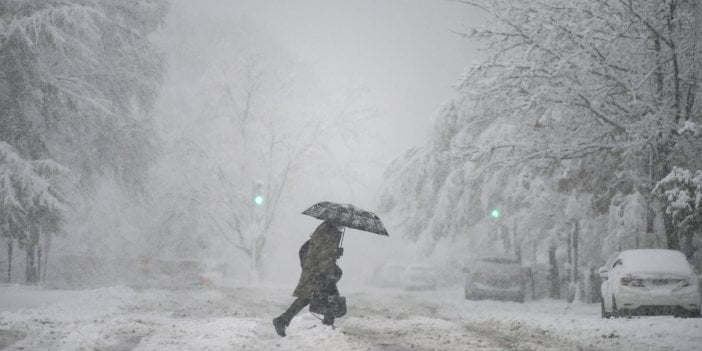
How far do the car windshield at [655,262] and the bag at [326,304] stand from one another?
21.1 feet

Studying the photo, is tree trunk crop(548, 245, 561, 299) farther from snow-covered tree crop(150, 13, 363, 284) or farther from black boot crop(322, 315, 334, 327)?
black boot crop(322, 315, 334, 327)

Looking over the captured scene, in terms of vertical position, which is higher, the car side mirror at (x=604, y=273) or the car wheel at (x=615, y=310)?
the car side mirror at (x=604, y=273)

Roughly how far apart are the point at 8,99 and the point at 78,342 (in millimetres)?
11986

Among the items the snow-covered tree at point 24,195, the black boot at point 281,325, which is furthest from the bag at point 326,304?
the snow-covered tree at point 24,195

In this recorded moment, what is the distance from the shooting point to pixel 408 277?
28.2 m

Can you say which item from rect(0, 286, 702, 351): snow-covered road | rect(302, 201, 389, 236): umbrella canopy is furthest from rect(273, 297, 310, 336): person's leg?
rect(302, 201, 389, 236): umbrella canopy

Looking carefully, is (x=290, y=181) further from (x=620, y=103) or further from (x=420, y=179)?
(x=620, y=103)

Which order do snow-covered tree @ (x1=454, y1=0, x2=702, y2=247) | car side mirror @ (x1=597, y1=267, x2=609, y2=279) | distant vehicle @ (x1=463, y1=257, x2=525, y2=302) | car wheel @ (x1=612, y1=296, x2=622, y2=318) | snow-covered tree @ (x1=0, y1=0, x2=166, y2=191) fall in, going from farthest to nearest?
distant vehicle @ (x1=463, y1=257, x2=525, y2=302) < snow-covered tree @ (x1=0, y1=0, x2=166, y2=191) < snow-covered tree @ (x1=454, y1=0, x2=702, y2=247) < car side mirror @ (x1=597, y1=267, x2=609, y2=279) < car wheel @ (x1=612, y1=296, x2=622, y2=318)

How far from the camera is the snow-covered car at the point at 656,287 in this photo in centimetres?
1238

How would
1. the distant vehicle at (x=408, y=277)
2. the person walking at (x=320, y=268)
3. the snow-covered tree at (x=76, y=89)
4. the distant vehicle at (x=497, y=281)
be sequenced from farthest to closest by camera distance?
1. the distant vehicle at (x=408, y=277)
2. the distant vehicle at (x=497, y=281)
3. the snow-covered tree at (x=76, y=89)
4. the person walking at (x=320, y=268)

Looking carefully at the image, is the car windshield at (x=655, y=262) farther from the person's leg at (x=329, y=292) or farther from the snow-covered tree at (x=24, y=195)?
the snow-covered tree at (x=24, y=195)

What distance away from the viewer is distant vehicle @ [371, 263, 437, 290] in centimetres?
2803

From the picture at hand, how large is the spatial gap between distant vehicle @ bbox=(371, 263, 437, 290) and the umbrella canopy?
60.2ft

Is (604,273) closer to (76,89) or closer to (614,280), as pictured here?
(614,280)
